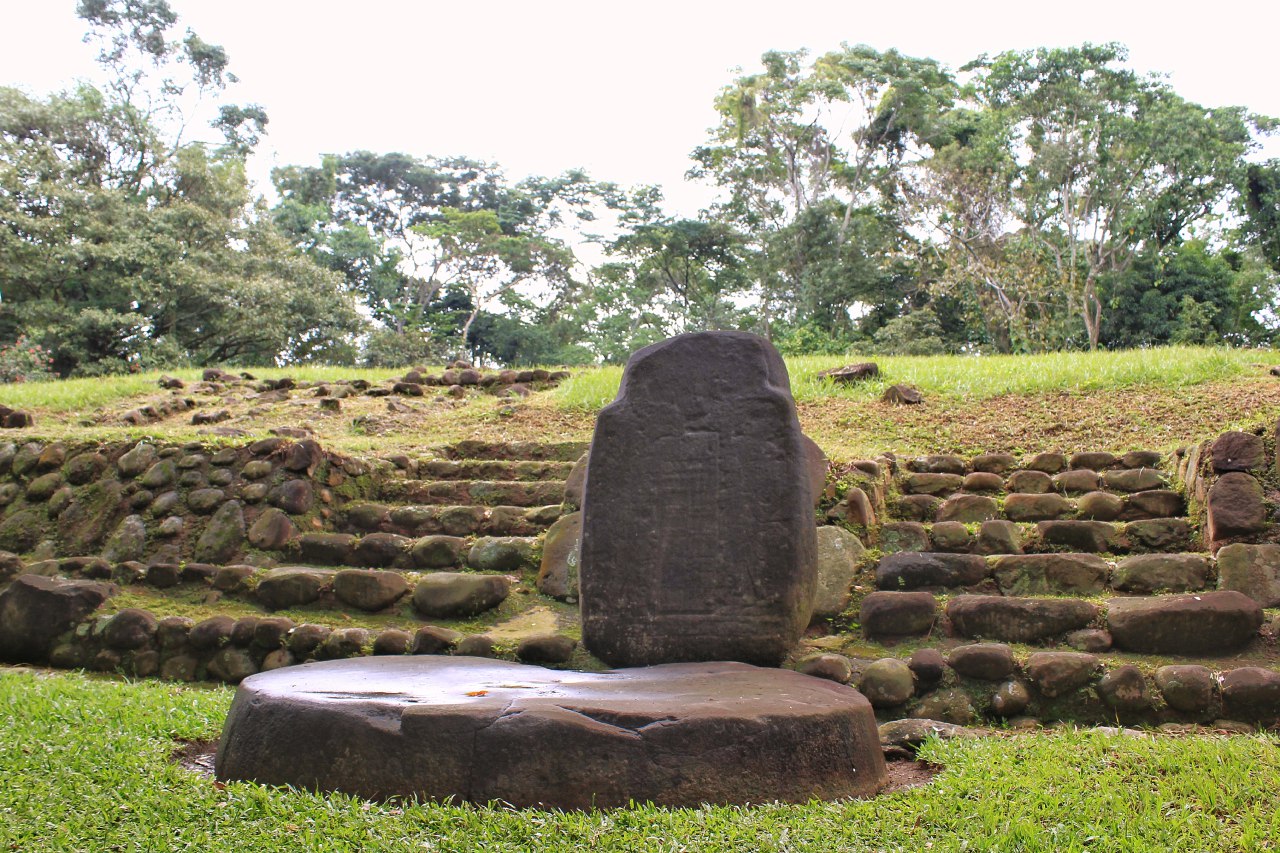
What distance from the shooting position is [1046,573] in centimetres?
523

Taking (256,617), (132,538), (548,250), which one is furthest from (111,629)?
(548,250)

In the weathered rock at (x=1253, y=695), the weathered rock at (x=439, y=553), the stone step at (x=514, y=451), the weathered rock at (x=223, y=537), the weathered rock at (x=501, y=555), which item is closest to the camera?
the weathered rock at (x=1253, y=695)

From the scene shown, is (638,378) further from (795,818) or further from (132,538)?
(132,538)

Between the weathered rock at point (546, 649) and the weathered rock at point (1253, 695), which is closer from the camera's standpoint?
the weathered rock at point (1253, 695)

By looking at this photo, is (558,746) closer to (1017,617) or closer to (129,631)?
(1017,617)

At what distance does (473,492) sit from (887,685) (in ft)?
13.0

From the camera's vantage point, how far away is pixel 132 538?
22.6ft

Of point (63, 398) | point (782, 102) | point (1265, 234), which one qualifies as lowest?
point (63, 398)

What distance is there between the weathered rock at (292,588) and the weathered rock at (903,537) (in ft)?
11.2

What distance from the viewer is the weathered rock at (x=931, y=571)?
536 centimetres

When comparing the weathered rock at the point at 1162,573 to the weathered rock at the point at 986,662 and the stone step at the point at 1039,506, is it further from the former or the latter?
the weathered rock at the point at 986,662

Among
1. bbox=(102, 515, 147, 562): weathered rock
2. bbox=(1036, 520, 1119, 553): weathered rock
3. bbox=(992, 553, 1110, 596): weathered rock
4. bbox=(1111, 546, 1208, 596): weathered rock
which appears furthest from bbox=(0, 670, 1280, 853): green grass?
bbox=(102, 515, 147, 562): weathered rock

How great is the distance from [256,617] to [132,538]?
6.37 feet

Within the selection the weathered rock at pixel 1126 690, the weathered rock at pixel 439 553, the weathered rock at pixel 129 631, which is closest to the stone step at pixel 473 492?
the weathered rock at pixel 439 553
